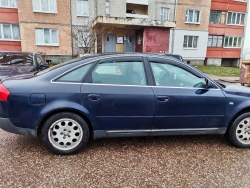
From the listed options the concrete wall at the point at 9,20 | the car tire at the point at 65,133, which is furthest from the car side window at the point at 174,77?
the concrete wall at the point at 9,20

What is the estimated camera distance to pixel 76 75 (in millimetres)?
2984

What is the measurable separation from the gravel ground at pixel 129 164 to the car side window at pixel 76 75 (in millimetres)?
1186

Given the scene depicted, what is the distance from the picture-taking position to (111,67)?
3.12 meters

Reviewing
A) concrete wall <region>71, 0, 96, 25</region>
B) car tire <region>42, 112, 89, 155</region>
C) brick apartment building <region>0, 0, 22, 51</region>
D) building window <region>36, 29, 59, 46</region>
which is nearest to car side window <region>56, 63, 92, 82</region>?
car tire <region>42, 112, 89, 155</region>

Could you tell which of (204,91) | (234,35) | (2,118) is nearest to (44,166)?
(2,118)

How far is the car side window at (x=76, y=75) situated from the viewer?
9.68 feet

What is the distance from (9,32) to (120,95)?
57.8 feet

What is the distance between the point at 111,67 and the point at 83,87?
574mm

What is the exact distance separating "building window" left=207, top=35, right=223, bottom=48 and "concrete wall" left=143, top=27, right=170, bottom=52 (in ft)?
24.2

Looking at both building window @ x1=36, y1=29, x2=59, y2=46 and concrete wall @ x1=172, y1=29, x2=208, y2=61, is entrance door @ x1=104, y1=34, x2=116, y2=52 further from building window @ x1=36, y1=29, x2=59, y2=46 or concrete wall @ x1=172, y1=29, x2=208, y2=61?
concrete wall @ x1=172, y1=29, x2=208, y2=61

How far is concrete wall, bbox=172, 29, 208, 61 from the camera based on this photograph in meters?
20.6

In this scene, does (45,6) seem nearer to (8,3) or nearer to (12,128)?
(8,3)

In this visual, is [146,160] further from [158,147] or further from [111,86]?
[111,86]

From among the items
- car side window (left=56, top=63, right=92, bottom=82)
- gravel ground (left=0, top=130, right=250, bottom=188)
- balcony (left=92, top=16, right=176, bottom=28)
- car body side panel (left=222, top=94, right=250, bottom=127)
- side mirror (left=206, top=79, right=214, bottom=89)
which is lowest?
gravel ground (left=0, top=130, right=250, bottom=188)
